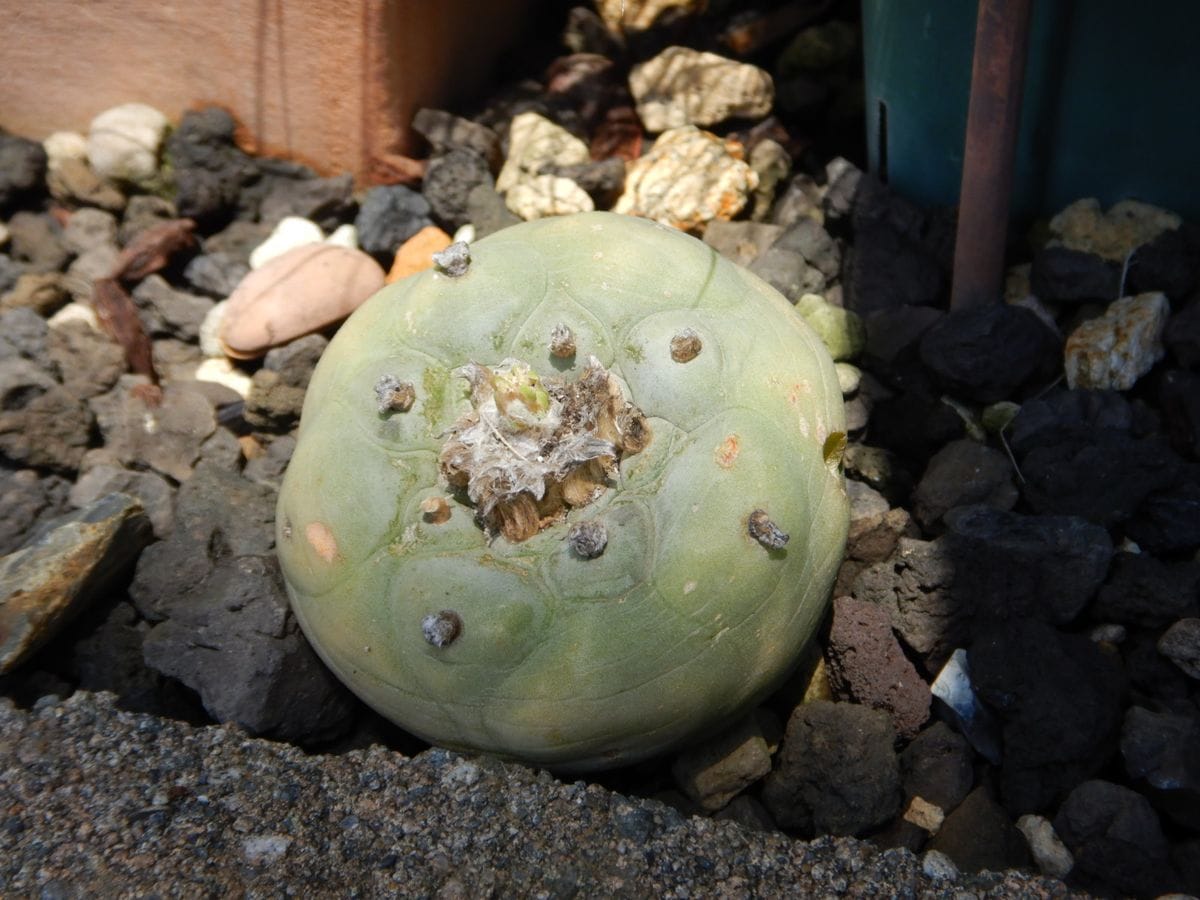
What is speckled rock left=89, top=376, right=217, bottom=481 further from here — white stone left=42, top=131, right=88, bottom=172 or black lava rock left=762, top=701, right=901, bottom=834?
black lava rock left=762, top=701, right=901, bottom=834

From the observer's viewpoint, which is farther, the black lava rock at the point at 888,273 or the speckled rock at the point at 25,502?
the black lava rock at the point at 888,273

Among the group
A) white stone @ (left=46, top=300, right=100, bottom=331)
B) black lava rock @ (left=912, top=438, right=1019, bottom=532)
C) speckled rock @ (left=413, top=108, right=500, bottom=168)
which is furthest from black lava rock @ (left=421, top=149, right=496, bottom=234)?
black lava rock @ (left=912, top=438, right=1019, bottom=532)

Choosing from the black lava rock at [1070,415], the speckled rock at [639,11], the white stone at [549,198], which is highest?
the speckled rock at [639,11]

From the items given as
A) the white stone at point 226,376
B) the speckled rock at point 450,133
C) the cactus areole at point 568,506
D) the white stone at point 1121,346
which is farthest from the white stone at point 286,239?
the white stone at point 1121,346

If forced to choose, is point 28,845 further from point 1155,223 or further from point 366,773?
point 1155,223

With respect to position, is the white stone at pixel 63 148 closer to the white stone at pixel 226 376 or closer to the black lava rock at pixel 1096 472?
the white stone at pixel 226 376

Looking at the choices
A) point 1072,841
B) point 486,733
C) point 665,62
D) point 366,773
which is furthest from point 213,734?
point 665,62

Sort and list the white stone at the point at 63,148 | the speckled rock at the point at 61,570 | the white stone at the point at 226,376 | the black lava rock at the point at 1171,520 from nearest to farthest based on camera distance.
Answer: the speckled rock at the point at 61,570 → the black lava rock at the point at 1171,520 → the white stone at the point at 226,376 → the white stone at the point at 63,148
